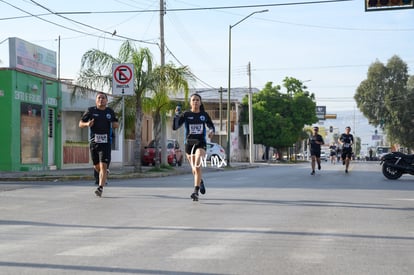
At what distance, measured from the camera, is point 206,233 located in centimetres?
784

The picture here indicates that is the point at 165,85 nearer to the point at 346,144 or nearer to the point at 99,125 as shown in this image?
the point at 346,144

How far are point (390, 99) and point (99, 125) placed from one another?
2302 inches

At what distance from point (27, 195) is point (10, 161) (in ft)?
36.4

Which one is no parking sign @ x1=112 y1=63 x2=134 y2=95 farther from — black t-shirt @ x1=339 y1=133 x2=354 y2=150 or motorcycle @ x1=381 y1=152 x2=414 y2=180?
motorcycle @ x1=381 y1=152 x2=414 y2=180

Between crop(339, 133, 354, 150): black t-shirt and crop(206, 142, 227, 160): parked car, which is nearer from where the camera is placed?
crop(339, 133, 354, 150): black t-shirt

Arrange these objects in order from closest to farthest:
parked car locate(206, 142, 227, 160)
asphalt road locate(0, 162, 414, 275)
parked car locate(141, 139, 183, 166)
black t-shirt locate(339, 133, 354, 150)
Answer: asphalt road locate(0, 162, 414, 275)
black t-shirt locate(339, 133, 354, 150)
parked car locate(141, 139, 183, 166)
parked car locate(206, 142, 227, 160)

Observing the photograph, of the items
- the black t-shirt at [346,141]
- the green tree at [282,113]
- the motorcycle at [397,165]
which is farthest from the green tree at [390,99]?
the motorcycle at [397,165]

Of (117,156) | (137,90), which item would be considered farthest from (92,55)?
(117,156)

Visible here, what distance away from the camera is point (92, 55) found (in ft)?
77.7

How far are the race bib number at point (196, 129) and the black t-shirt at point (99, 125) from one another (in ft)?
6.00

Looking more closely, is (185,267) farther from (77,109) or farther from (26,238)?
(77,109)

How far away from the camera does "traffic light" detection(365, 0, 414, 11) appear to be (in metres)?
17.1

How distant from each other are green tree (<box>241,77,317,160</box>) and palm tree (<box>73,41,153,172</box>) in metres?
35.3

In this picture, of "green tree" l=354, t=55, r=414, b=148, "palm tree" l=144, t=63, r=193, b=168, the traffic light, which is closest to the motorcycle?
the traffic light
